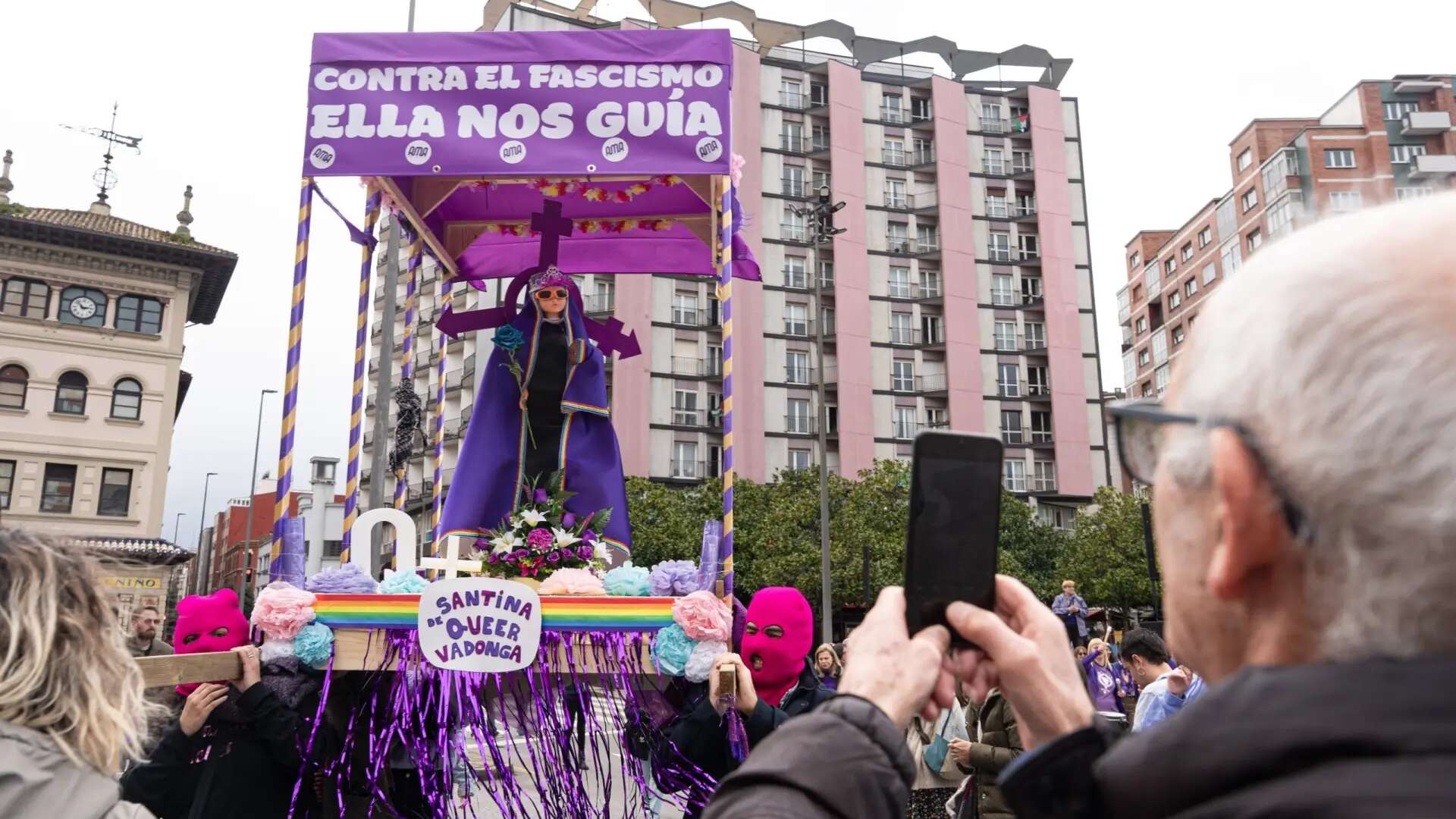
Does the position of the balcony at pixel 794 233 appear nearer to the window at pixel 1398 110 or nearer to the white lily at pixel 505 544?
the window at pixel 1398 110

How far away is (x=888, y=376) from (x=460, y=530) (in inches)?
1480

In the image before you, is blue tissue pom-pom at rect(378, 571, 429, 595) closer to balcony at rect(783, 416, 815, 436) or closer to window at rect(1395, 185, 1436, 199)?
window at rect(1395, 185, 1436, 199)

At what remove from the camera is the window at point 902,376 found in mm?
42812

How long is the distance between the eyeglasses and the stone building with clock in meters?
32.7

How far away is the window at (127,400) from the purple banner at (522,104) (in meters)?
30.6

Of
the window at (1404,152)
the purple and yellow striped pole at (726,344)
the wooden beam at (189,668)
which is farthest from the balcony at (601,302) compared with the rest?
the wooden beam at (189,668)

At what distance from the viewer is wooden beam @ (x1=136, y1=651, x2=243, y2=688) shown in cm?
314

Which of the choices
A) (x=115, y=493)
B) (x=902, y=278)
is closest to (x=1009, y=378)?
(x=902, y=278)

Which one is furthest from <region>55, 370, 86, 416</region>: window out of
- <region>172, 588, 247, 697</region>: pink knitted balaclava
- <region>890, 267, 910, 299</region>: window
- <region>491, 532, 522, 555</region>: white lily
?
<region>172, 588, 247, 697</region>: pink knitted balaclava

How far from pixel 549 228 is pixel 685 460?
33.5m

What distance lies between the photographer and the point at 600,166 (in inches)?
229

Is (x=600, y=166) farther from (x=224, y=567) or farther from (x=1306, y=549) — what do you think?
(x=224, y=567)

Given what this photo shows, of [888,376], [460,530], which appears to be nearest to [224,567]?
[888,376]

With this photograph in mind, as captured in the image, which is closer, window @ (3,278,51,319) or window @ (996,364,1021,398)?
window @ (3,278,51,319)
